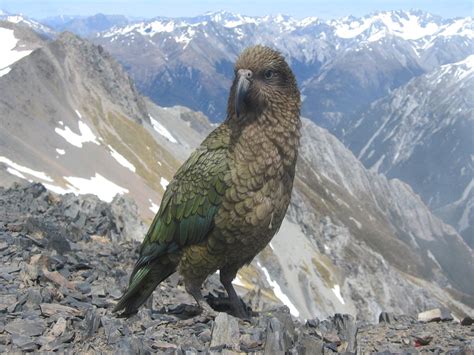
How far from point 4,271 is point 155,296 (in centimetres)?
380

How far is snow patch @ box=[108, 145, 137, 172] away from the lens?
96825 millimetres

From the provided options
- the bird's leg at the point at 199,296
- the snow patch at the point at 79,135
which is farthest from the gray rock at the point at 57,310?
the snow patch at the point at 79,135

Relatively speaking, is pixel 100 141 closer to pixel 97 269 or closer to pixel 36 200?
pixel 36 200

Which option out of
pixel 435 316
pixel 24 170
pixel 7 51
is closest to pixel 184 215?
pixel 435 316

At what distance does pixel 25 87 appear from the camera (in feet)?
311

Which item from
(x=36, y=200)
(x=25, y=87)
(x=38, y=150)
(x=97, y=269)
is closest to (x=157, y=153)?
(x=25, y=87)

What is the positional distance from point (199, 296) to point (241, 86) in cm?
393

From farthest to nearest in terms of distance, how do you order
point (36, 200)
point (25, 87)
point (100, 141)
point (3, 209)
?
point (100, 141)
point (25, 87)
point (36, 200)
point (3, 209)

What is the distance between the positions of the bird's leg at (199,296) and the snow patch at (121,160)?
8802 centimetres

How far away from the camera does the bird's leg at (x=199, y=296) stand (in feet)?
32.3

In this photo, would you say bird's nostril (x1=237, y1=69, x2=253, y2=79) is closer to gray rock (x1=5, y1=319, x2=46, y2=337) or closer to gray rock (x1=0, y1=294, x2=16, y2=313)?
gray rock (x1=5, y1=319, x2=46, y2=337)

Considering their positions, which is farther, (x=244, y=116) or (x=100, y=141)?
(x=100, y=141)

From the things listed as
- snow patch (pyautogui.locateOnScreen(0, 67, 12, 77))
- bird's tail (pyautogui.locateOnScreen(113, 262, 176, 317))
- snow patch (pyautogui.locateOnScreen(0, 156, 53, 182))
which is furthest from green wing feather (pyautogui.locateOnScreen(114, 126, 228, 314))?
snow patch (pyautogui.locateOnScreen(0, 67, 12, 77))

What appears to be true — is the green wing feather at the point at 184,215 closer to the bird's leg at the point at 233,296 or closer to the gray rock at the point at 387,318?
the bird's leg at the point at 233,296
